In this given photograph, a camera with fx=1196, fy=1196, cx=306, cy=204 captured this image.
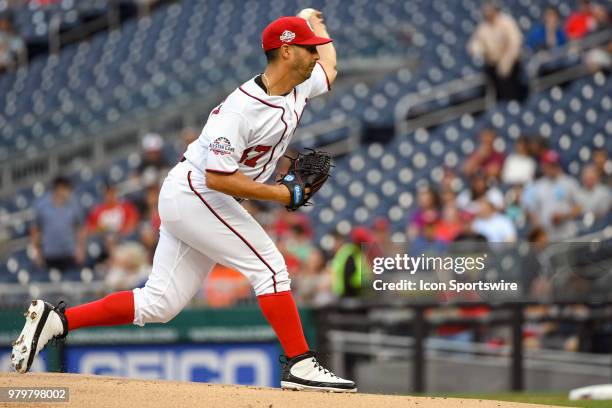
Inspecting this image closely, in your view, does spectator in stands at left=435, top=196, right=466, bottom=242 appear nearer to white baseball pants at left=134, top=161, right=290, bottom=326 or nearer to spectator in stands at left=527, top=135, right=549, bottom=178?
spectator in stands at left=527, top=135, right=549, bottom=178

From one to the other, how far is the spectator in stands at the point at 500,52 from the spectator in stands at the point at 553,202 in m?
1.88

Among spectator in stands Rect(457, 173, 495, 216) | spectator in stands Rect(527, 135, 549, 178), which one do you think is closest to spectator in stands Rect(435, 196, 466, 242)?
spectator in stands Rect(457, 173, 495, 216)

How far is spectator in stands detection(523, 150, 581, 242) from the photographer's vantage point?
1006 centimetres

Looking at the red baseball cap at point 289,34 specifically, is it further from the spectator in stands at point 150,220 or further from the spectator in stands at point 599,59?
the spectator in stands at point 599,59

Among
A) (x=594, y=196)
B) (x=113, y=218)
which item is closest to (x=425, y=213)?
(x=594, y=196)

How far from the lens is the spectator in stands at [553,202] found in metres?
10.1

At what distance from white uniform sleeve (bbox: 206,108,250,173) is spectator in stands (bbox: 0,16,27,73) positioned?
477 inches

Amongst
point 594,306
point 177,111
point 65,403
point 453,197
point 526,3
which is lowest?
point 65,403

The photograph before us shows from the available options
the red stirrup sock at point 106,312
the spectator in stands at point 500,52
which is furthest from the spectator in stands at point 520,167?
the red stirrup sock at point 106,312

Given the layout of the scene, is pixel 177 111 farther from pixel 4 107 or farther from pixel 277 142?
pixel 277 142

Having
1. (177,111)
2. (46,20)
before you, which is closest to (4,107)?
(46,20)

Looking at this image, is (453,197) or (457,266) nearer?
(457,266)

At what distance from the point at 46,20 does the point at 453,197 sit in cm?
882

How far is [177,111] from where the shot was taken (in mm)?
13820
